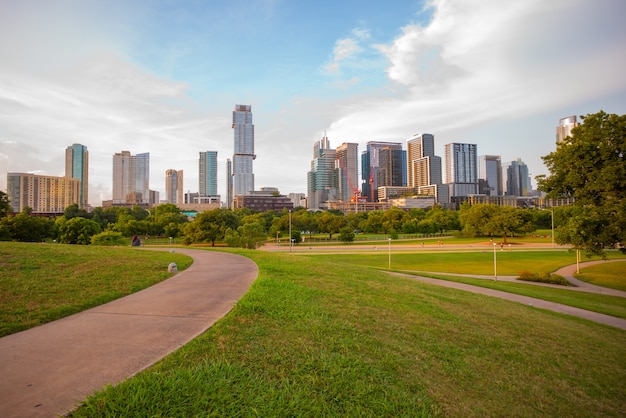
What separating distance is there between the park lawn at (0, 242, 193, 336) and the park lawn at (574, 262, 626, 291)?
34.8 metres

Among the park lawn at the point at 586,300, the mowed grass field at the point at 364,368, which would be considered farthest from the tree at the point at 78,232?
the park lawn at the point at 586,300

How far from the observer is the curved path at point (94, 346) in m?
3.65

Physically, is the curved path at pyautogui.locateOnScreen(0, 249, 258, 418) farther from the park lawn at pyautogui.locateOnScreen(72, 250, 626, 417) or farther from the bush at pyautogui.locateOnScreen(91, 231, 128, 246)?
the bush at pyautogui.locateOnScreen(91, 231, 128, 246)

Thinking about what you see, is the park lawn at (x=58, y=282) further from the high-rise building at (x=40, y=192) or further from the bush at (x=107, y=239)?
the high-rise building at (x=40, y=192)

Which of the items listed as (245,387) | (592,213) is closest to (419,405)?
(245,387)

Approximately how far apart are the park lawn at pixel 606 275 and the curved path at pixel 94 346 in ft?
111

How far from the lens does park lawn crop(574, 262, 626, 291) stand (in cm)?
2783

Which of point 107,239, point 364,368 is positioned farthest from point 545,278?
point 107,239

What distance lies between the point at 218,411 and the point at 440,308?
7.97 metres

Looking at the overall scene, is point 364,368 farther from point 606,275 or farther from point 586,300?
point 606,275

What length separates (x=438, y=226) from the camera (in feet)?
366

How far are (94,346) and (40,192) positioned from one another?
224m

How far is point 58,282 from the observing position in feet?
29.5

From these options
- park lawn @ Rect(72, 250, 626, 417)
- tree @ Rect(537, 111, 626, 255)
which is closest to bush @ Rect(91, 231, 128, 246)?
park lawn @ Rect(72, 250, 626, 417)
